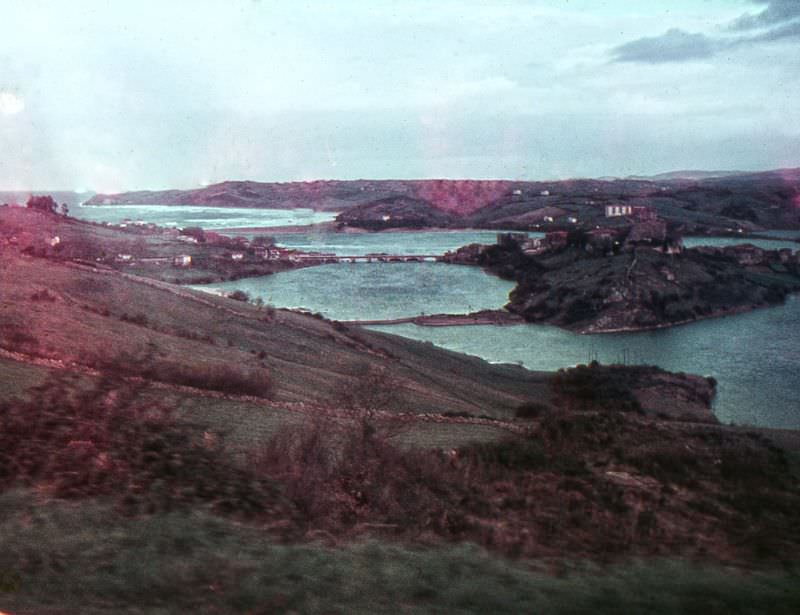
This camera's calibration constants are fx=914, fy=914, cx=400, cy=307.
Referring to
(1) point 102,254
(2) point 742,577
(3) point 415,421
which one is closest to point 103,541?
(2) point 742,577

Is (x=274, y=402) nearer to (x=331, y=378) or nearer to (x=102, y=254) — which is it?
(x=331, y=378)

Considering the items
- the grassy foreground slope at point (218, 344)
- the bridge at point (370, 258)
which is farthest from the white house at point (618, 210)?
the grassy foreground slope at point (218, 344)

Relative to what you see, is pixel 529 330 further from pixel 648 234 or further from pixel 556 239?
pixel 556 239

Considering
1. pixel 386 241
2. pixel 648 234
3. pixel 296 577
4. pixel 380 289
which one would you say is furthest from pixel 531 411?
pixel 386 241

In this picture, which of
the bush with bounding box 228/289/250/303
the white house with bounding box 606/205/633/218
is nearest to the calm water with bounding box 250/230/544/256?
the white house with bounding box 606/205/633/218

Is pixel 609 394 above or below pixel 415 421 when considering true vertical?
below
